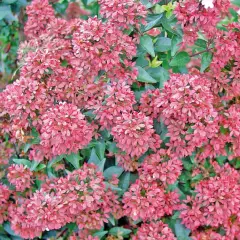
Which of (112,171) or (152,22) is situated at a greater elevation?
(152,22)

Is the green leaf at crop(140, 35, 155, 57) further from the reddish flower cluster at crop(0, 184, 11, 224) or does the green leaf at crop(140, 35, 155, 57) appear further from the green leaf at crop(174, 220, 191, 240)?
the reddish flower cluster at crop(0, 184, 11, 224)

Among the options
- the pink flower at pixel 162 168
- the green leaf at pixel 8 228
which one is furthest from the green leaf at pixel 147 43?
the green leaf at pixel 8 228

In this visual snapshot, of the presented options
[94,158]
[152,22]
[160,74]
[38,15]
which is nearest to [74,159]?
[94,158]

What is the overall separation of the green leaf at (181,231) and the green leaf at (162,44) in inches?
26.0

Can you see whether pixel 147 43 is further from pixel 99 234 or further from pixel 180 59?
pixel 99 234

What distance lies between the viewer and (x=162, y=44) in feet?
5.60

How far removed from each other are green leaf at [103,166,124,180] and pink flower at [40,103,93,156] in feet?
0.65

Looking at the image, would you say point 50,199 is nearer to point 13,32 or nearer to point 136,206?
point 136,206

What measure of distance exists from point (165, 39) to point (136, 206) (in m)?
0.63

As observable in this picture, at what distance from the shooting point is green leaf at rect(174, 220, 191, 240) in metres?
1.68

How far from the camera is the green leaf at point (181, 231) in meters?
1.68

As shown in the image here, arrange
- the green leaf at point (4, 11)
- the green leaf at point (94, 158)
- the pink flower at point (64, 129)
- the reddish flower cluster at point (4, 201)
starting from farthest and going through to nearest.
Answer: the green leaf at point (4, 11)
the reddish flower cluster at point (4, 201)
the green leaf at point (94, 158)
the pink flower at point (64, 129)

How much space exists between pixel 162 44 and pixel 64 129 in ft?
1.75

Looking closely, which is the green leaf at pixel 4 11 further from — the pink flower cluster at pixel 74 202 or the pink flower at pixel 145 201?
the pink flower at pixel 145 201
